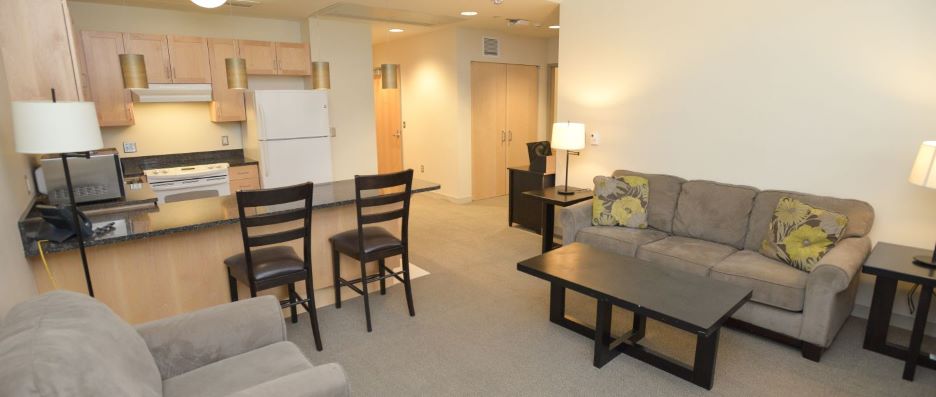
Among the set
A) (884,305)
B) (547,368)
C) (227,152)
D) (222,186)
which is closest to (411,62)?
(227,152)

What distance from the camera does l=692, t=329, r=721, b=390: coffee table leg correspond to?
2312mm

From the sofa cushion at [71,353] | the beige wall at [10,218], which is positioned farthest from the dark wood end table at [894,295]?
the beige wall at [10,218]

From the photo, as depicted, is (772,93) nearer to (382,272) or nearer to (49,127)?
(382,272)

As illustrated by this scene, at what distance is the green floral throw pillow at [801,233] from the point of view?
2.77 metres

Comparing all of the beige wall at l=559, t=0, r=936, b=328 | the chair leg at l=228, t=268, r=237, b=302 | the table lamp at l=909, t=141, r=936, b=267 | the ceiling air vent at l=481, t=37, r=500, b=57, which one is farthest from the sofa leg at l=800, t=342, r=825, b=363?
the ceiling air vent at l=481, t=37, r=500, b=57

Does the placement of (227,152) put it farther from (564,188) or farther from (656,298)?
(656,298)

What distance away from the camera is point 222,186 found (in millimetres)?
4824

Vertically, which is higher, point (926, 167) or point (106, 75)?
point (106, 75)

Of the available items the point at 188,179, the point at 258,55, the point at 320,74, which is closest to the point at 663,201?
the point at 320,74

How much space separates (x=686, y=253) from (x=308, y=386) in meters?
2.61

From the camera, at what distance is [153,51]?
177 inches

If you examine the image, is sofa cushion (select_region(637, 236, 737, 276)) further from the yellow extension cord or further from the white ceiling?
the yellow extension cord

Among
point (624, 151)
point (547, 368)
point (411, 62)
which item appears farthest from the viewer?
point (411, 62)

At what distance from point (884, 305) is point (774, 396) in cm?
92
